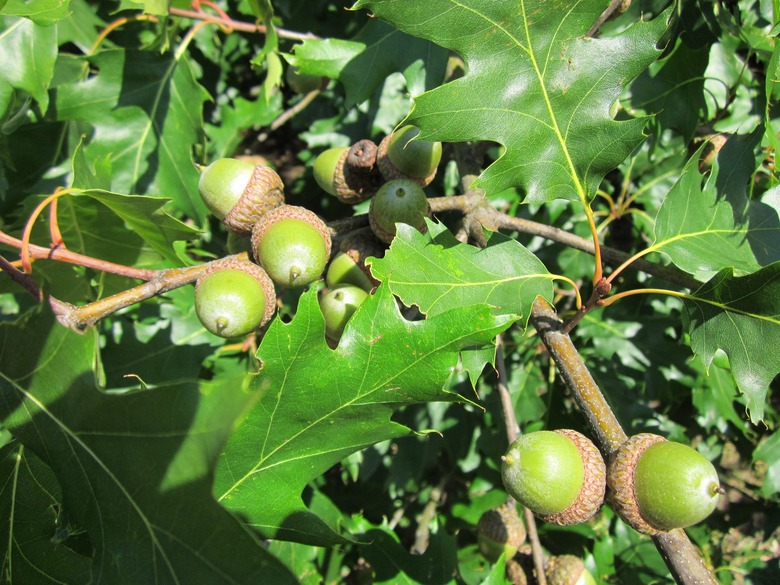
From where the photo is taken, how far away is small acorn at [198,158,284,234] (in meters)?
1.46

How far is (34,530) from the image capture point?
118 centimetres

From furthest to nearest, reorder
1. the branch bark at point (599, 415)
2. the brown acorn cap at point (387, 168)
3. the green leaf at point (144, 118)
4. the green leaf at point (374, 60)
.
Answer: the green leaf at point (144, 118)
the green leaf at point (374, 60)
the brown acorn cap at point (387, 168)
the branch bark at point (599, 415)

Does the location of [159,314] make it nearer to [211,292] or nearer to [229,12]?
→ [211,292]

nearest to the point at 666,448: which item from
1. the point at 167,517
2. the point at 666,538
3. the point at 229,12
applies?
the point at 666,538

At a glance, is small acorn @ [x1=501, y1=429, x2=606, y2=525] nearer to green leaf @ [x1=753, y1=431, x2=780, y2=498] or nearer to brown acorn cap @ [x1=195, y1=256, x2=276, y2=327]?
brown acorn cap @ [x1=195, y1=256, x2=276, y2=327]

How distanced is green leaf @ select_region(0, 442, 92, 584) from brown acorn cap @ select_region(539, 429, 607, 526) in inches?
36.2

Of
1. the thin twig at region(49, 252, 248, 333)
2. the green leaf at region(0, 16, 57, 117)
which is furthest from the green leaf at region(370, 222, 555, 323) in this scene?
the green leaf at region(0, 16, 57, 117)

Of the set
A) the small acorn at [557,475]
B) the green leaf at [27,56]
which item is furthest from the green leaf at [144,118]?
the small acorn at [557,475]

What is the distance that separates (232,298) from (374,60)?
832 millimetres

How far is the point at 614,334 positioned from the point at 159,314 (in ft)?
5.47

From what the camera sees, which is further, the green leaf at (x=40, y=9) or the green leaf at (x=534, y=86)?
the green leaf at (x=40, y=9)

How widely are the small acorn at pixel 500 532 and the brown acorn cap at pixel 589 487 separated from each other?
81cm

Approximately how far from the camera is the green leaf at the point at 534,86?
3.68 ft

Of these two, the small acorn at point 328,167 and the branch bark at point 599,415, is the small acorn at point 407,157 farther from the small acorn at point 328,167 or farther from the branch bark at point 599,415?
the branch bark at point 599,415
